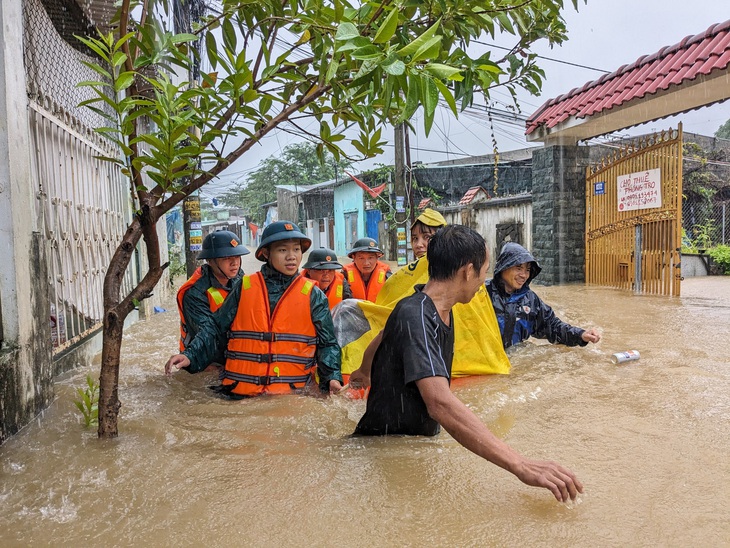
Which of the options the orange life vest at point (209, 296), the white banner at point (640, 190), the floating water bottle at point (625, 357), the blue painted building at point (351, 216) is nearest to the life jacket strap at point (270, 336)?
the orange life vest at point (209, 296)

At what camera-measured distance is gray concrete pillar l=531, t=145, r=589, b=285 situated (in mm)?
11422

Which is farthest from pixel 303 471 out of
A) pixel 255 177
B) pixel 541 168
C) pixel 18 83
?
pixel 255 177

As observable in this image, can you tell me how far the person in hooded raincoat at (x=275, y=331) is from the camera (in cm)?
396

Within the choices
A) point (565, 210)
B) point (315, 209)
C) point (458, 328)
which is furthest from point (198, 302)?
point (315, 209)

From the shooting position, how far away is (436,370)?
7.48 ft

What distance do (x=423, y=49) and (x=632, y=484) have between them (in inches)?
77.8

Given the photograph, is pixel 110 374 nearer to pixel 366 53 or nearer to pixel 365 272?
pixel 366 53

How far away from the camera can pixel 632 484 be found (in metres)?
2.53

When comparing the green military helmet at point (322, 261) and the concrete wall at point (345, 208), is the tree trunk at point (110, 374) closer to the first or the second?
the green military helmet at point (322, 261)

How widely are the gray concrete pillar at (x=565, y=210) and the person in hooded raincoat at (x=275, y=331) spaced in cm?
845

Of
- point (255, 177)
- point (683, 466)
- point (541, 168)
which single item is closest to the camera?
point (683, 466)

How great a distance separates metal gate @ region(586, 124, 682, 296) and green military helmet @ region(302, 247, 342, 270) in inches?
243

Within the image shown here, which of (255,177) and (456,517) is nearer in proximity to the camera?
(456,517)

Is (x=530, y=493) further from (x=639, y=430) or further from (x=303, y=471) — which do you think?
(x=639, y=430)
